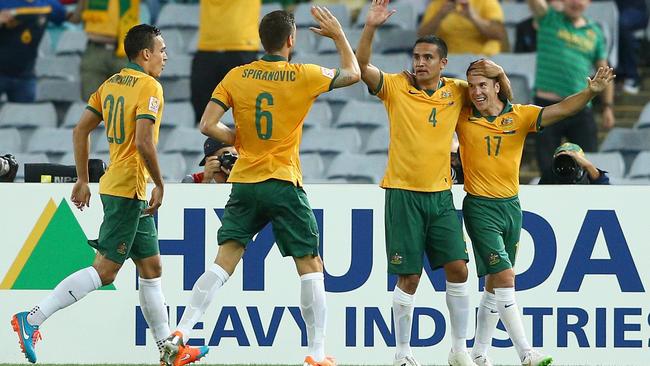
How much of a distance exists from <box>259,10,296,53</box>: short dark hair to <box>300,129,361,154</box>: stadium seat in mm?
5149

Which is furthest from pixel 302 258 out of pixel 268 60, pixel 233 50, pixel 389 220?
pixel 233 50

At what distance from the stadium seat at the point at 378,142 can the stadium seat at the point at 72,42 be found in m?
4.03

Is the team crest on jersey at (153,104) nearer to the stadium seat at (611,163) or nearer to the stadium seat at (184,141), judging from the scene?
the stadium seat at (611,163)

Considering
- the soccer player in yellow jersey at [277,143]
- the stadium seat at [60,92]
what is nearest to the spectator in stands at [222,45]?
the stadium seat at [60,92]

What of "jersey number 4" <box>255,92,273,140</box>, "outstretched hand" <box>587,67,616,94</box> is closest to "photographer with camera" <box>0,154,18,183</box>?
"jersey number 4" <box>255,92,273,140</box>

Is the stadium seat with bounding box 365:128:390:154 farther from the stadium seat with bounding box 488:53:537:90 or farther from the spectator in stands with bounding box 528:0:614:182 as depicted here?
the spectator in stands with bounding box 528:0:614:182

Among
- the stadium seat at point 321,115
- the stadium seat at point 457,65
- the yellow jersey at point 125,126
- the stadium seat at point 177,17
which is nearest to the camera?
the yellow jersey at point 125,126

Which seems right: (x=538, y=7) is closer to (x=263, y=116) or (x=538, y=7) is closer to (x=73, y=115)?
(x=73, y=115)

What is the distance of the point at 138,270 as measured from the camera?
920cm

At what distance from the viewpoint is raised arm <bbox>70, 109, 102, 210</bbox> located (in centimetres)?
868

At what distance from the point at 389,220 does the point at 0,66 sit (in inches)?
282

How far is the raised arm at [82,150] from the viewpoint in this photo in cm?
868

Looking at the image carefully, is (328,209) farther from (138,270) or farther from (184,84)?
(184,84)

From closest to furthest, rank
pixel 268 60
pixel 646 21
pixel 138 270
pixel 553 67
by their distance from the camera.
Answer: pixel 268 60 → pixel 138 270 → pixel 553 67 → pixel 646 21
